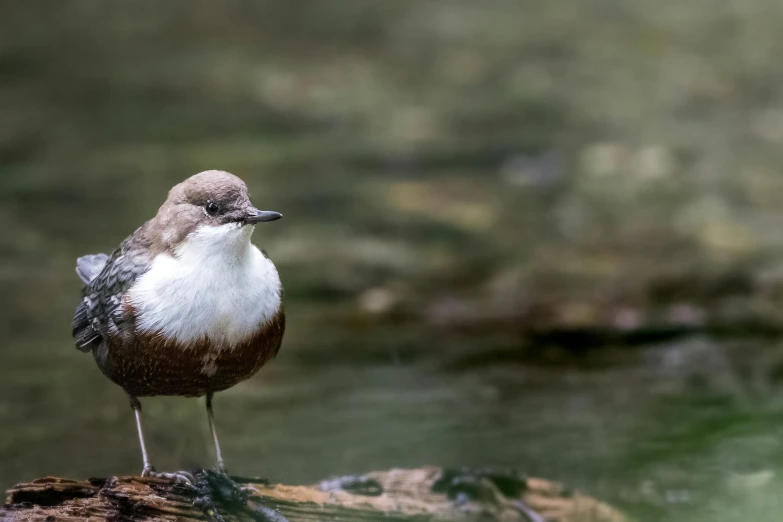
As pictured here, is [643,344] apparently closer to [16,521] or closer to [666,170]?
[666,170]

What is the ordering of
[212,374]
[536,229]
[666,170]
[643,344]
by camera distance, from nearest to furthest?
[212,374] → [643,344] → [536,229] → [666,170]

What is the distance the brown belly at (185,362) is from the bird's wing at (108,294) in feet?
0.31

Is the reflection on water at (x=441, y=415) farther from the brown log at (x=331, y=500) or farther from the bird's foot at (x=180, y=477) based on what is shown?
the bird's foot at (x=180, y=477)

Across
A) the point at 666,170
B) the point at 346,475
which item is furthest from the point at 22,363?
the point at 666,170

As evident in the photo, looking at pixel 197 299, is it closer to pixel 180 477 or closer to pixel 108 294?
pixel 108 294

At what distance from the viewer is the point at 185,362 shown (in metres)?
3.10

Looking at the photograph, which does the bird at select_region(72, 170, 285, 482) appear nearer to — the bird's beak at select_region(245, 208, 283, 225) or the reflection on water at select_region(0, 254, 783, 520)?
the bird's beak at select_region(245, 208, 283, 225)

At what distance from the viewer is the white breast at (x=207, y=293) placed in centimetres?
307

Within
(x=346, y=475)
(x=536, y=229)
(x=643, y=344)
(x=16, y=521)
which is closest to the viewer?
(x=16, y=521)

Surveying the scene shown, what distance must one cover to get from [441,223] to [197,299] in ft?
14.9

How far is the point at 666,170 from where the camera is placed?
27.0 ft

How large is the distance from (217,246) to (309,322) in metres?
3.12

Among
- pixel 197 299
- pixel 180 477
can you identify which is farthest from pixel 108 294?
pixel 180 477

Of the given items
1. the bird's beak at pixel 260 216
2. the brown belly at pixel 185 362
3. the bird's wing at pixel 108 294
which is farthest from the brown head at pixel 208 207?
the brown belly at pixel 185 362
